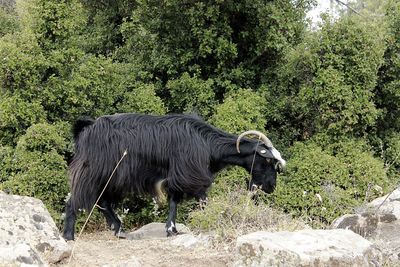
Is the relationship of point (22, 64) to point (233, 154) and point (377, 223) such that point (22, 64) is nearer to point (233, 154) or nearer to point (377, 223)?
point (233, 154)

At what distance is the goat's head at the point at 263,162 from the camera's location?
24.2 feet

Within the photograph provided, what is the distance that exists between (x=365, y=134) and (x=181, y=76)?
3302 mm

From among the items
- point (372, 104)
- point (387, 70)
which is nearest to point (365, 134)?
point (372, 104)

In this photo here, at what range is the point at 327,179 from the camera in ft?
29.8

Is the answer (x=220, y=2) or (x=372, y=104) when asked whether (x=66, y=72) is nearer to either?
(x=220, y=2)

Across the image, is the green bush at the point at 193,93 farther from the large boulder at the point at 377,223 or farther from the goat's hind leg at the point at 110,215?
the large boulder at the point at 377,223

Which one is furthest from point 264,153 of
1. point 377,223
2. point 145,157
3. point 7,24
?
point 7,24

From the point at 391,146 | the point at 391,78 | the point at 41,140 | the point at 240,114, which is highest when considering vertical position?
the point at 391,78

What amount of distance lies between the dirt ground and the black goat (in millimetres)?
929

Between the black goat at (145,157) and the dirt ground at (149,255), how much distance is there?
929 mm

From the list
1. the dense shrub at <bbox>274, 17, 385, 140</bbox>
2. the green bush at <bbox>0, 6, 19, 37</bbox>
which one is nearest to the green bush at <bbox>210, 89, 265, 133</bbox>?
the dense shrub at <bbox>274, 17, 385, 140</bbox>

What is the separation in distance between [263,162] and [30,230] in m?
3.61

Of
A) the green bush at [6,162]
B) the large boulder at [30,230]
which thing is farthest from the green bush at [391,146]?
the large boulder at [30,230]

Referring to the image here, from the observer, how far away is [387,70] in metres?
10.2
